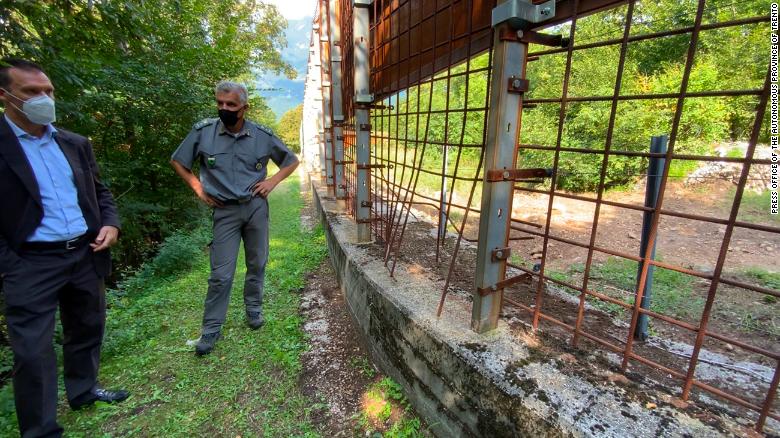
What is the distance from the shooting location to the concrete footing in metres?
1.25

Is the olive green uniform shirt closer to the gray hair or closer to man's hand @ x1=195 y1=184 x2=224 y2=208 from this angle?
man's hand @ x1=195 y1=184 x2=224 y2=208

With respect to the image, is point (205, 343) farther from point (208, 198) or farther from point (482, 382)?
point (482, 382)

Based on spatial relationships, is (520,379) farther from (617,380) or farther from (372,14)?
(372,14)

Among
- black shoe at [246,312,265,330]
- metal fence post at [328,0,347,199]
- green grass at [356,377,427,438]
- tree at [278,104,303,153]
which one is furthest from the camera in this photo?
tree at [278,104,303,153]

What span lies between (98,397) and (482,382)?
2.24 metres

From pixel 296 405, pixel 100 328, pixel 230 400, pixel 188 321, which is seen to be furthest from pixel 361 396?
pixel 188 321

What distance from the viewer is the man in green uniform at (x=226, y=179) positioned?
103 inches

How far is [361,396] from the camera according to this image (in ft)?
7.41

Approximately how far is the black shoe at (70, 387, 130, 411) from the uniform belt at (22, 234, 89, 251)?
2.95 feet

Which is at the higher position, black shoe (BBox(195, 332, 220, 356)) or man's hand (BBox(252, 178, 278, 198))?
man's hand (BBox(252, 178, 278, 198))

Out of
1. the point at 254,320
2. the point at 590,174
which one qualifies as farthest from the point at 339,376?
the point at 590,174

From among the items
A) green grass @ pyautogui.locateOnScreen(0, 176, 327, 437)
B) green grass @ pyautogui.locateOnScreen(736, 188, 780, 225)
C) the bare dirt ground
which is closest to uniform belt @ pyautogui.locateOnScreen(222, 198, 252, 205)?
green grass @ pyautogui.locateOnScreen(0, 176, 327, 437)

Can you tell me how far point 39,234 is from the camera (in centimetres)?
183

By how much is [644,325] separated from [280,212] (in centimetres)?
779
